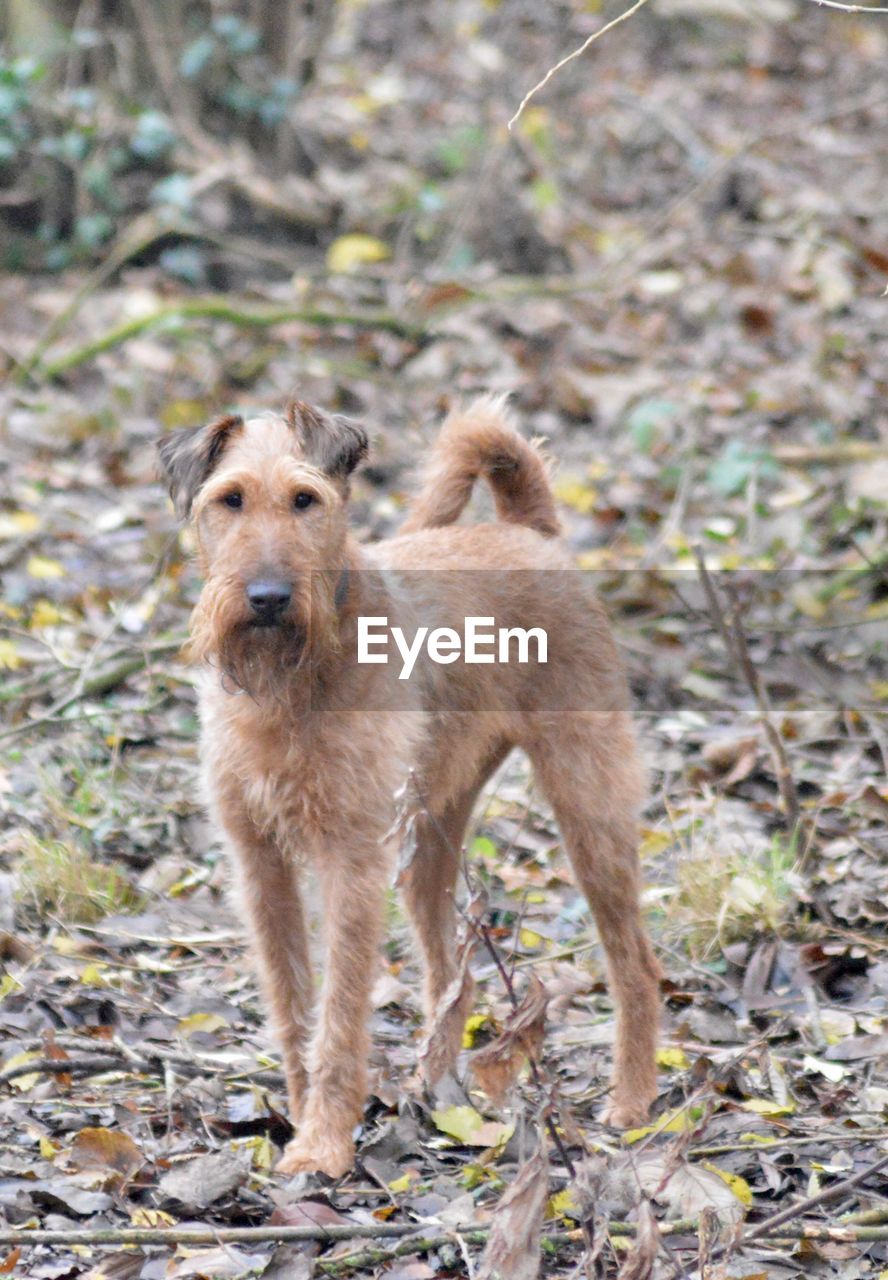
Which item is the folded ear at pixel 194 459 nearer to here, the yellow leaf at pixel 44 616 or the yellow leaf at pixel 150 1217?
the yellow leaf at pixel 150 1217

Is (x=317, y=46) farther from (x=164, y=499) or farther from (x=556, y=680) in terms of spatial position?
(x=556, y=680)

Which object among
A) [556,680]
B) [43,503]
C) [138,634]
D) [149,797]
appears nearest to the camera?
[556,680]

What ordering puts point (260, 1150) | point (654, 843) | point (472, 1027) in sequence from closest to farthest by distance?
point (260, 1150), point (472, 1027), point (654, 843)

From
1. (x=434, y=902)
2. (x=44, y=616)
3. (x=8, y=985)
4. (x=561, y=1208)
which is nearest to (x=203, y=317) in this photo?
(x=44, y=616)

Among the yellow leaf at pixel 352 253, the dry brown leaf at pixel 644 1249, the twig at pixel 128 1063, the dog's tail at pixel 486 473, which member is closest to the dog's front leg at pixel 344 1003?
the twig at pixel 128 1063

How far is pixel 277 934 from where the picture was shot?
430 centimetres

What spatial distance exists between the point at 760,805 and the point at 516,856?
35.3 inches

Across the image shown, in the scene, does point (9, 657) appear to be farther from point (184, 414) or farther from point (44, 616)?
point (184, 414)

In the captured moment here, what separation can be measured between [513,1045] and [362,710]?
1.43 meters

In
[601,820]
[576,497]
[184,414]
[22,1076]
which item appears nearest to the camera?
[22,1076]

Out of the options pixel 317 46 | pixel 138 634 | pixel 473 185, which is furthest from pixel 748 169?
pixel 138 634

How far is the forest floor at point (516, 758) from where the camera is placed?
3633mm

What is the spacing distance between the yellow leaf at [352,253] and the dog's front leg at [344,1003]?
644 cm

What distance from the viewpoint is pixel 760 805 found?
5.95 metres
